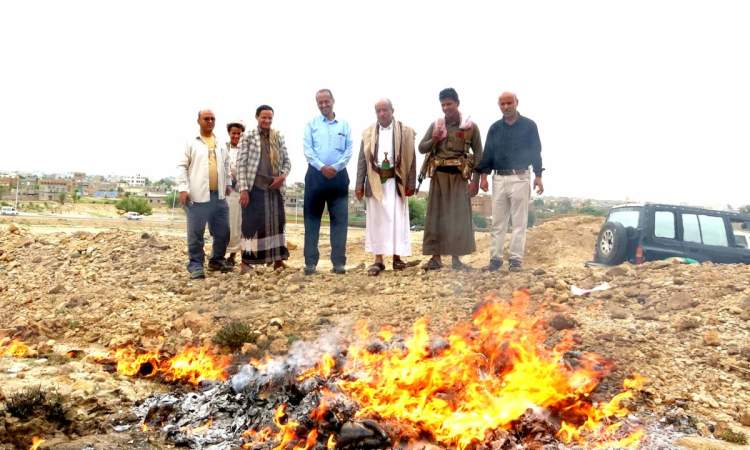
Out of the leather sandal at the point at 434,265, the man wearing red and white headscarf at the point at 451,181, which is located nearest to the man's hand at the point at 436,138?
the man wearing red and white headscarf at the point at 451,181

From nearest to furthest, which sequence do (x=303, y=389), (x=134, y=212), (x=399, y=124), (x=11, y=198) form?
(x=303, y=389), (x=399, y=124), (x=134, y=212), (x=11, y=198)

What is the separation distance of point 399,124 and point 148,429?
4168 mm

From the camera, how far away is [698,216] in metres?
8.02

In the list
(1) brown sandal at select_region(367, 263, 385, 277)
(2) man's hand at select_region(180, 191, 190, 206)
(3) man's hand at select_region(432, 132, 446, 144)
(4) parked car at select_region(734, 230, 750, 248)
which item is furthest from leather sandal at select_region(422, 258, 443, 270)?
(4) parked car at select_region(734, 230, 750, 248)

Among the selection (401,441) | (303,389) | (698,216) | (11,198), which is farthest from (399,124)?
(11,198)

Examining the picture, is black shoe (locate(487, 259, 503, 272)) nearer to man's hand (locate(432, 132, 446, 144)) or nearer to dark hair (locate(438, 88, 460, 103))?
man's hand (locate(432, 132, 446, 144))

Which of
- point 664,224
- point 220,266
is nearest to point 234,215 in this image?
point 220,266

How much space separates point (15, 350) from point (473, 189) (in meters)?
Result: 4.72

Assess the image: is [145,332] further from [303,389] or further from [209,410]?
[303,389]

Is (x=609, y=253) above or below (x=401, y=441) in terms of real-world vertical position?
above

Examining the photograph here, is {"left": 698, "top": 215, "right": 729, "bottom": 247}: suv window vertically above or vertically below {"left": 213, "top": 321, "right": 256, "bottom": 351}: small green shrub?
above

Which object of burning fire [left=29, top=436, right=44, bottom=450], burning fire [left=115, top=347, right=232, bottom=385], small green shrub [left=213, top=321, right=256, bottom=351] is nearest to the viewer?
burning fire [left=29, top=436, right=44, bottom=450]

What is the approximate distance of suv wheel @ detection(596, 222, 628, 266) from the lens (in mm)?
7855

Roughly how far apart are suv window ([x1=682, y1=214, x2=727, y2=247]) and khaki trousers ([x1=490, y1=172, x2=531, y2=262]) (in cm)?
314
